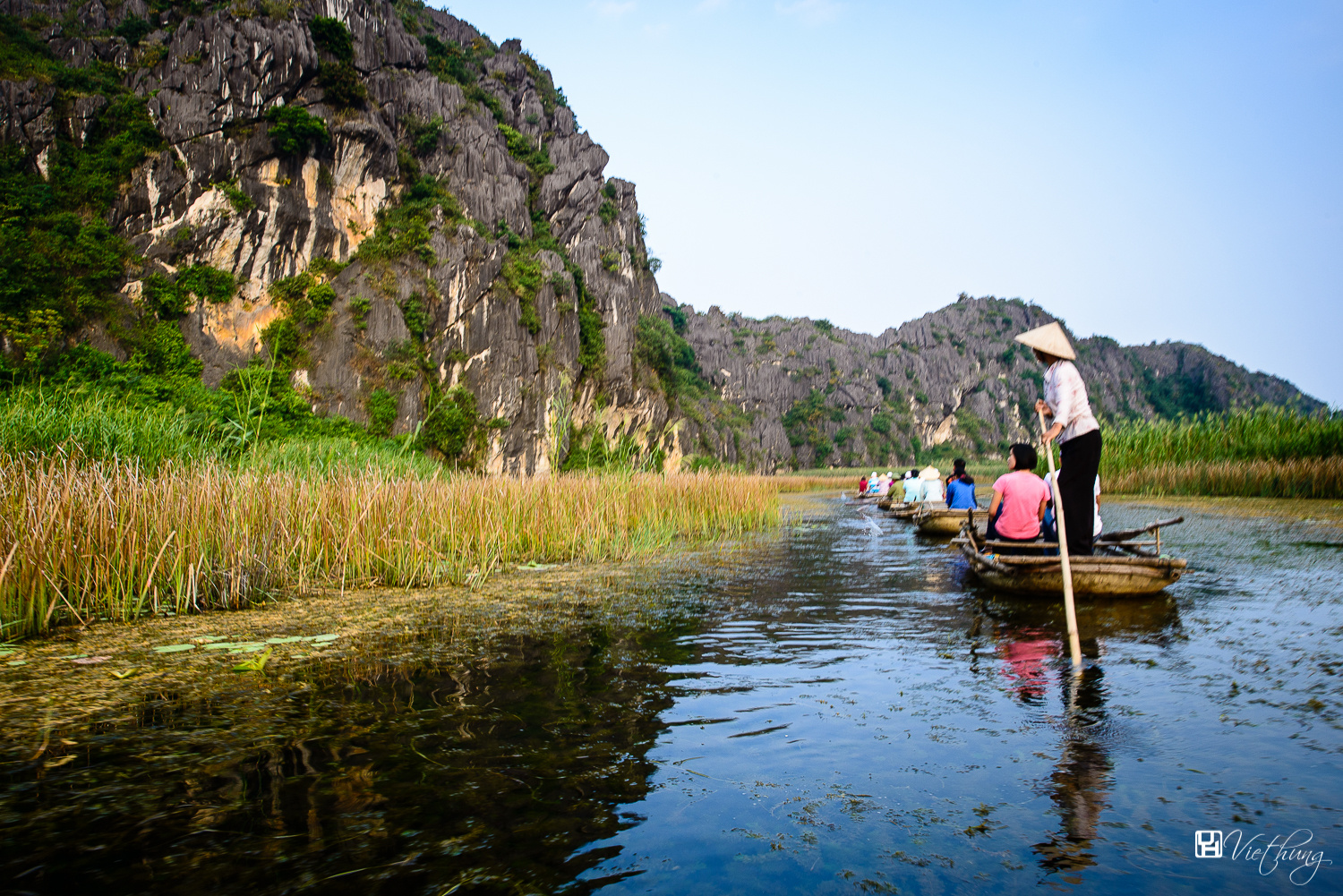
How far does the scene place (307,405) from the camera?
2712 cm

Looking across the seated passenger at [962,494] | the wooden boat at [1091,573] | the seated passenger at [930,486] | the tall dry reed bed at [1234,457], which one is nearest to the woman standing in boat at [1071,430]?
the wooden boat at [1091,573]

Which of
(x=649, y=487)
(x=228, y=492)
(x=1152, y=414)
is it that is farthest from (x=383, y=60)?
(x=1152, y=414)

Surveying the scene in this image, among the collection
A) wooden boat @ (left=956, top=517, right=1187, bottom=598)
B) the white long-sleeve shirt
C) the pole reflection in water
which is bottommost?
the pole reflection in water

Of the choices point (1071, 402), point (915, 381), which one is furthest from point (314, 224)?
point (915, 381)

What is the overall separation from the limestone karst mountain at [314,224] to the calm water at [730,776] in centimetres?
1642

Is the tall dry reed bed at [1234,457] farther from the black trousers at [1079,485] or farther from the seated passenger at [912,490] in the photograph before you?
the black trousers at [1079,485]

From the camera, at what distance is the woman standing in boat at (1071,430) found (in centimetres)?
599

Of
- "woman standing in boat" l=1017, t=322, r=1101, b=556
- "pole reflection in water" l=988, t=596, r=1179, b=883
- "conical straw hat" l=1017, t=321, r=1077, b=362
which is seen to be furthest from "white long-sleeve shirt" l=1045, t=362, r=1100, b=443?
"pole reflection in water" l=988, t=596, r=1179, b=883

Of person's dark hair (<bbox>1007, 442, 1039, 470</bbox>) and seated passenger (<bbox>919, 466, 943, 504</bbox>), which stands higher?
person's dark hair (<bbox>1007, 442, 1039, 470</bbox>)

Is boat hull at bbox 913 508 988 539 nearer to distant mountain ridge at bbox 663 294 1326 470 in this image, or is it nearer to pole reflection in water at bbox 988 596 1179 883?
pole reflection in water at bbox 988 596 1179 883

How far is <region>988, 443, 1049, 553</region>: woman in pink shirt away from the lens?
7.30m

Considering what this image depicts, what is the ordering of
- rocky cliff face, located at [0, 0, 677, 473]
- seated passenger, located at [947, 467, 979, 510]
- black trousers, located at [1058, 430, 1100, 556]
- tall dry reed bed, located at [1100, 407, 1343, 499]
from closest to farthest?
1. black trousers, located at [1058, 430, 1100, 556]
2. seated passenger, located at [947, 467, 979, 510]
3. tall dry reed bed, located at [1100, 407, 1343, 499]
4. rocky cliff face, located at [0, 0, 677, 473]

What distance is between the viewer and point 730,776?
276 centimetres

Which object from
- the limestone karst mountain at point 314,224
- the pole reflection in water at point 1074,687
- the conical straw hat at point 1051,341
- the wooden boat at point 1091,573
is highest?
the limestone karst mountain at point 314,224
